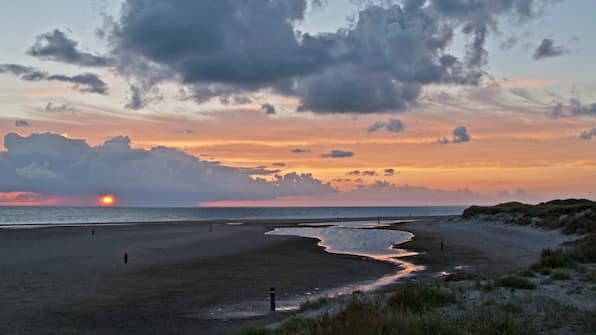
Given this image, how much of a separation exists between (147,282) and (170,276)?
228 cm

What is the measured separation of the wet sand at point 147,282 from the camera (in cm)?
1856

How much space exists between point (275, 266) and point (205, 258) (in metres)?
7.24

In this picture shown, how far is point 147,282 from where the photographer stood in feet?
91.5

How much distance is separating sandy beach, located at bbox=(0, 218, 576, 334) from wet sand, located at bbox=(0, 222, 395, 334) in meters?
0.04

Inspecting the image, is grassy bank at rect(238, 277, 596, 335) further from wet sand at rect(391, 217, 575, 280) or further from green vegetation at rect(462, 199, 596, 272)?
wet sand at rect(391, 217, 575, 280)

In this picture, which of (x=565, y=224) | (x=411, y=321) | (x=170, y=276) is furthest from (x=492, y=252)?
(x=411, y=321)

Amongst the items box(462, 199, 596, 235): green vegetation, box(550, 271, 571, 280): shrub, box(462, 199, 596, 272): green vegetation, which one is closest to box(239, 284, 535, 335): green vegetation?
box(550, 271, 571, 280): shrub

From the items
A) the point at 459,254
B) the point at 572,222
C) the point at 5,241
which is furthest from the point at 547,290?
the point at 5,241

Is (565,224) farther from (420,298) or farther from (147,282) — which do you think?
(420,298)

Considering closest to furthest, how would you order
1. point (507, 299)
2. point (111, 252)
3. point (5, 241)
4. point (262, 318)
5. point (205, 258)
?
1. point (507, 299)
2. point (262, 318)
3. point (205, 258)
4. point (111, 252)
5. point (5, 241)

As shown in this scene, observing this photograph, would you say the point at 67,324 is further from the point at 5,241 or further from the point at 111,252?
the point at 5,241

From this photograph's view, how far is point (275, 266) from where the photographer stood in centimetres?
3500

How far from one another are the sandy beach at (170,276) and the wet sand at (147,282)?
0.04 meters

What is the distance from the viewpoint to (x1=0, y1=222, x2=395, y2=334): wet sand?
60.9ft
